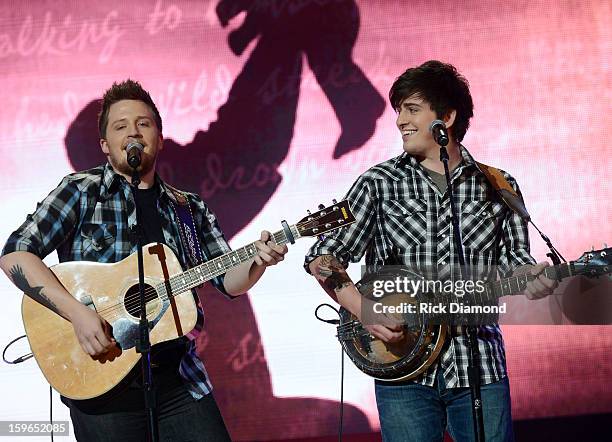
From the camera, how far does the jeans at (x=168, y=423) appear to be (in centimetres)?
328

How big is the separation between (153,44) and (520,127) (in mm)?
2402

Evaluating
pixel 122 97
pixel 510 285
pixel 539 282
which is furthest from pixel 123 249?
pixel 539 282

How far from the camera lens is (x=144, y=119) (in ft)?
12.1

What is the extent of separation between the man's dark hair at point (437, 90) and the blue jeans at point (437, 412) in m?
1.19

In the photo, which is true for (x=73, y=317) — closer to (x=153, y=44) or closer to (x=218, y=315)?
(x=218, y=315)

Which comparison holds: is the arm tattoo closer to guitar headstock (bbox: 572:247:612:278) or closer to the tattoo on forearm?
the tattoo on forearm

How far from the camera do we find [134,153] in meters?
3.38

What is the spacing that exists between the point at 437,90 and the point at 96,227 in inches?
64.1

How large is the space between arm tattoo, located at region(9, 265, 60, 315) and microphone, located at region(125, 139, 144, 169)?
0.66 meters

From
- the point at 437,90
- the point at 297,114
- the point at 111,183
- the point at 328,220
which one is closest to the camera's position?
the point at 328,220

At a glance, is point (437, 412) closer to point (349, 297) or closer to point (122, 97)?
point (349, 297)

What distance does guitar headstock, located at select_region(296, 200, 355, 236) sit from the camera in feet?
11.4

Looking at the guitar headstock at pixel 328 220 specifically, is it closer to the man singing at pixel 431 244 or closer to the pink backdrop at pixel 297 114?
the man singing at pixel 431 244

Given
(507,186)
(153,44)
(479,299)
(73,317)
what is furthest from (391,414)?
(153,44)
